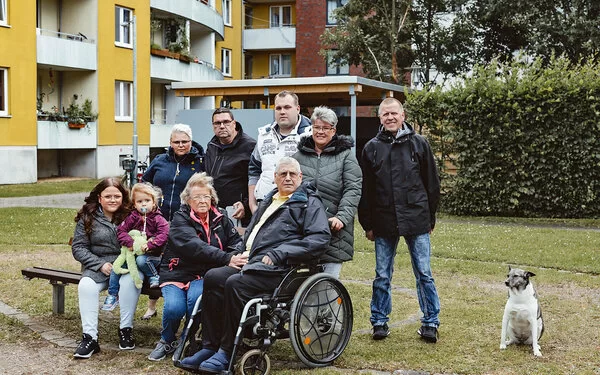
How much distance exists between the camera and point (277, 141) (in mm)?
7129

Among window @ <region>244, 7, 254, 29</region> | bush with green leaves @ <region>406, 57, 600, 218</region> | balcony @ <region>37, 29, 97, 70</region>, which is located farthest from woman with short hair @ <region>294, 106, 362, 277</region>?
window @ <region>244, 7, 254, 29</region>

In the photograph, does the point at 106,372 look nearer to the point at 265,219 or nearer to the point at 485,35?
the point at 265,219

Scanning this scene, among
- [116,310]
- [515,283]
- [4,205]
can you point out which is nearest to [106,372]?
[116,310]

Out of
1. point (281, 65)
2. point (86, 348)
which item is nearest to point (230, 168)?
point (86, 348)

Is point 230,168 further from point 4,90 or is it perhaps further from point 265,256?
point 4,90

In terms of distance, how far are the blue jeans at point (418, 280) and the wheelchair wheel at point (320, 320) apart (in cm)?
68

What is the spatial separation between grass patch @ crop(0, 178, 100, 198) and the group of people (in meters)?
17.0

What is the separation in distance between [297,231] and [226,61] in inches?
1623

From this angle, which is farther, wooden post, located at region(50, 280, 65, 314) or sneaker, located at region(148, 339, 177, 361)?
wooden post, located at region(50, 280, 65, 314)

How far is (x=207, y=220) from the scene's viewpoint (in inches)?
255

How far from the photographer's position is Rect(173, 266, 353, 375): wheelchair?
5633mm

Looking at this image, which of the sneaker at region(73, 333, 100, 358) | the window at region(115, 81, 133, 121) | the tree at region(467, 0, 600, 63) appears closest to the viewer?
the sneaker at region(73, 333, 100, 358)

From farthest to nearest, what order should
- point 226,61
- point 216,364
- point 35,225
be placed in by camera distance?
point 226,61 < point 35,225 < point 216,364

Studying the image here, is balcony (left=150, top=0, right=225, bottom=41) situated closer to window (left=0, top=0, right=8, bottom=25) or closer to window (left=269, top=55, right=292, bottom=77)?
window (left=269, top=55, right=292, bottom=77)
